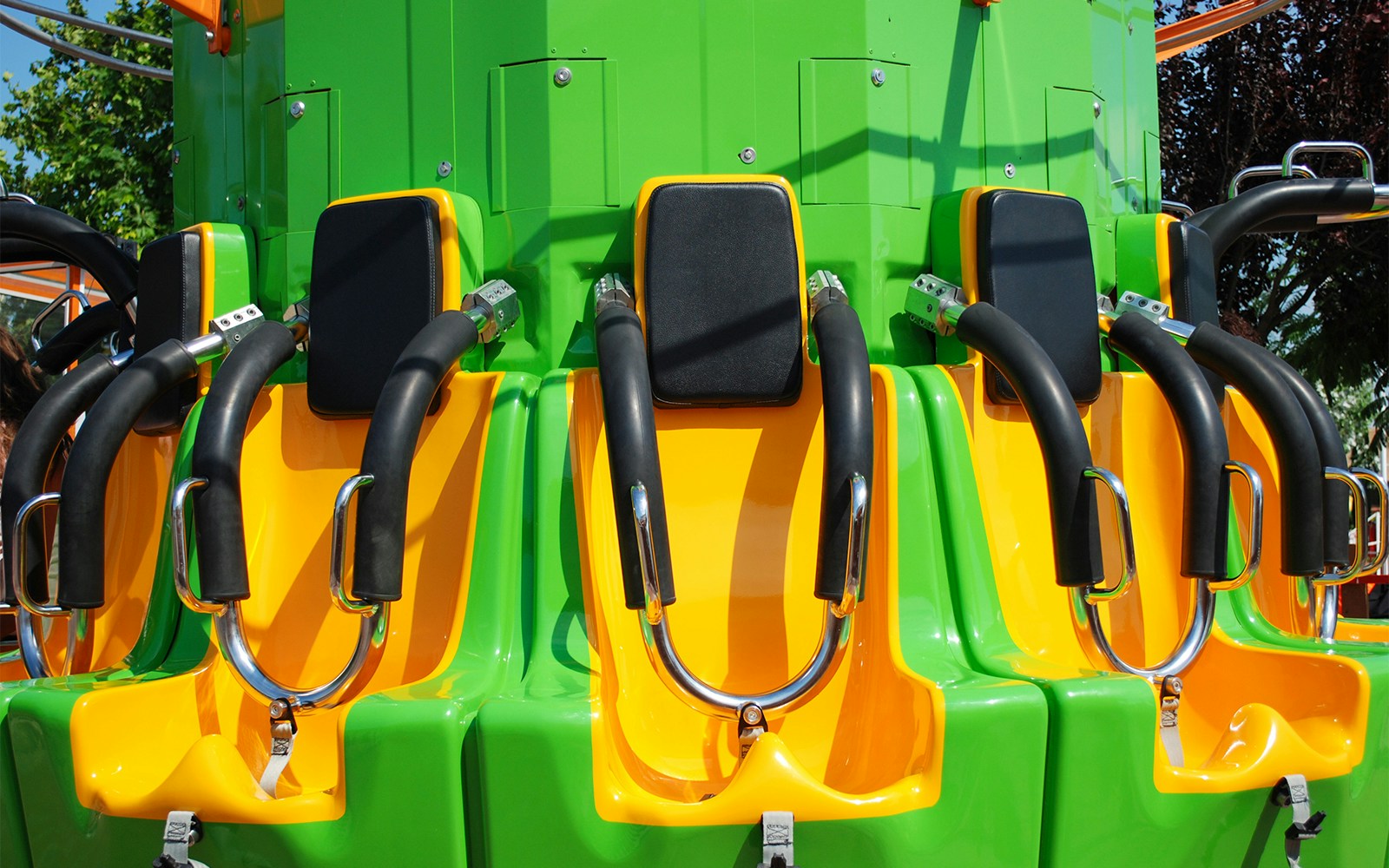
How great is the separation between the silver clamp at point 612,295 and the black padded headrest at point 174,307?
1024 mm

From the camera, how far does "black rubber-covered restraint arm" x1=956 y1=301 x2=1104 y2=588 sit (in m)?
2.29

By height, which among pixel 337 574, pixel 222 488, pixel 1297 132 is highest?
pixel 1297 132

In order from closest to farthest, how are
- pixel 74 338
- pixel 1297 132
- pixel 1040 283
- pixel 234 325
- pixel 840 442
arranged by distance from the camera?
pixel 840 442
pixel 1040 283
pixel 234 325
pixel 74 338
pixel 1297 132

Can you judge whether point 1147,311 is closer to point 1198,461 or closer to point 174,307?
point 1198,461

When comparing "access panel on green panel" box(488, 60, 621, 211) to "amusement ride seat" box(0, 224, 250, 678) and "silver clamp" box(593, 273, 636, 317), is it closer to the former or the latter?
"silver clamp" box(593, 273, 636, 317)

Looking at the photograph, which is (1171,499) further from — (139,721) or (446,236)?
(139,721)

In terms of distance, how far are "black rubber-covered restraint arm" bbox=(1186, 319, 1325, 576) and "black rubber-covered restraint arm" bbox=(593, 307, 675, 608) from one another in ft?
4.29

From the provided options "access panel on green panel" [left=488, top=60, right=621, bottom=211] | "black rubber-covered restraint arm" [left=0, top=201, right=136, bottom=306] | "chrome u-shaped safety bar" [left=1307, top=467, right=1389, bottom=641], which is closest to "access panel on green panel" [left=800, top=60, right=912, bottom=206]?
"access panel on green panel" [left=488, top=60, right=621, bottom=211]

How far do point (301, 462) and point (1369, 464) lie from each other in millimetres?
14445

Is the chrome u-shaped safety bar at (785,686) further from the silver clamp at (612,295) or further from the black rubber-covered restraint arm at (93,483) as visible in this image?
the black rubber-covered restraint arm at (93,483)

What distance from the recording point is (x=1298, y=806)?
83.8 inches

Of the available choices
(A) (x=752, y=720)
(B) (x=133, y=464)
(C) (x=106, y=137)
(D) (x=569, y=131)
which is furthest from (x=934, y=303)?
(C) (x=106, y=137)

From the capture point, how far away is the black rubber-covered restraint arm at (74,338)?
4117 mm

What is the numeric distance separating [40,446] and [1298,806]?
8.82 feet
